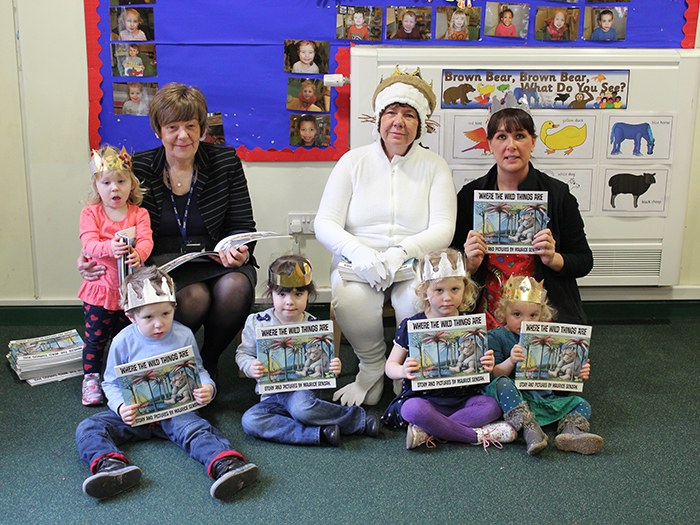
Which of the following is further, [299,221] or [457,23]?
[299,221]

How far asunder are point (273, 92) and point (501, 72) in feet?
3.36

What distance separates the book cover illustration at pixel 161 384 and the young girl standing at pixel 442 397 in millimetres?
640

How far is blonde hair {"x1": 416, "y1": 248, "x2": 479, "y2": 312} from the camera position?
2311mm

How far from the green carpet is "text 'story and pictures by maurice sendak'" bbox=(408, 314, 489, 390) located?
0.70 feet

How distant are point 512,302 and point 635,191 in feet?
4.00

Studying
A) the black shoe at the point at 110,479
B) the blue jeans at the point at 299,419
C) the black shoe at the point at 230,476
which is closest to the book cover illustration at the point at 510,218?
the blue jeans at the point at 299,419

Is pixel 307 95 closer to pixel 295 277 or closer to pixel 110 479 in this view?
pixel 295 277

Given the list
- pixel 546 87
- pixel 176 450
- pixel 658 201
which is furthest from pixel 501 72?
pixel 176 450

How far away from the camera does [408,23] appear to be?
3197mm

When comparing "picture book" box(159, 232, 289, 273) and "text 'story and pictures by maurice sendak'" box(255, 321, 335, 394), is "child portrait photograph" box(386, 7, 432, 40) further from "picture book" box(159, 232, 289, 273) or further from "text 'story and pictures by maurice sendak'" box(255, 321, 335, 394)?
"text 'story and pictures by maurice sendak'" box(255, 321, 335, 394)

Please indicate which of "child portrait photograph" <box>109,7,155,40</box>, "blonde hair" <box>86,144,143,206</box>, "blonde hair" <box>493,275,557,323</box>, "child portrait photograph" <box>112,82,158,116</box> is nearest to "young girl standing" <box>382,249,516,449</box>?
"blonde hair" <box>493,275,557,323</box>

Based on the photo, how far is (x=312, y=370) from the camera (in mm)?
2305

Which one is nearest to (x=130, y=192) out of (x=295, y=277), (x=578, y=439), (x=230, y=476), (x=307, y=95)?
(x=295, y=277)

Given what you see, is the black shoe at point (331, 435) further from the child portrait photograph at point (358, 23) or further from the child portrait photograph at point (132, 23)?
the child portrait photograph at point (132, 23)
